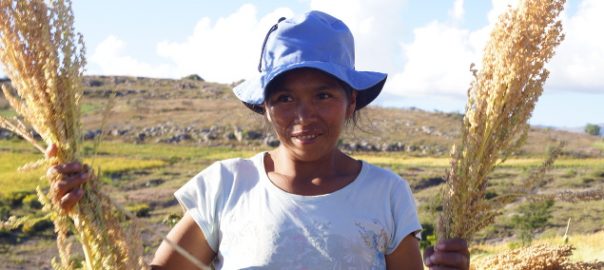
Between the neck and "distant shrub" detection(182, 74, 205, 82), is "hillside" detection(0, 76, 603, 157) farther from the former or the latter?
the neck

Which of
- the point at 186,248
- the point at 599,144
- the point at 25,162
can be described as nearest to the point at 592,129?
the point at 599,144

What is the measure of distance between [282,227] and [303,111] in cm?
37

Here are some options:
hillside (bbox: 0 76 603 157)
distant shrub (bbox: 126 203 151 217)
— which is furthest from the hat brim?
hillside (bbox: 0 76 603 157)

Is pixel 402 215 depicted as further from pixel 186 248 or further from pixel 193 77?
pixel 193 77

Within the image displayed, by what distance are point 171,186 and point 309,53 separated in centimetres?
4122

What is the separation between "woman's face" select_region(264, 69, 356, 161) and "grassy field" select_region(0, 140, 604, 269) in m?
0.42

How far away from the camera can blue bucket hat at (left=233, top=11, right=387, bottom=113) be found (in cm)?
240

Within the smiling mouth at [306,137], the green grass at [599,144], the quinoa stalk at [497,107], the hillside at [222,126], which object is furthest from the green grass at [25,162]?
the green grass at [599,144]

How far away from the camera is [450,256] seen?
2291mm

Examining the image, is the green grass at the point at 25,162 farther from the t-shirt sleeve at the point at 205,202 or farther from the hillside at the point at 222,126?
the t-shirt sleeve at the point at 205,202

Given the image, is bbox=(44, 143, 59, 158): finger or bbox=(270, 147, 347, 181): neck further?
bbox=(270, 147, 347, 181): neck

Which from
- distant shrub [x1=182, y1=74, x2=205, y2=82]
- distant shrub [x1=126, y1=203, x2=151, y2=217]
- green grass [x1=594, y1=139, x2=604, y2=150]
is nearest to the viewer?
distant shrub [x1=126, y1=203, x2=151, y2=217]

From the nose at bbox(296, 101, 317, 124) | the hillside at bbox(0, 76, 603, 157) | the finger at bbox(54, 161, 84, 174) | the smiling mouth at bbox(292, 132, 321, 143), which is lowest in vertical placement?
the hillside at bbox(0, 76, 603, 157)

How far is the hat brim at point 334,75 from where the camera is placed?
7.76 ft
